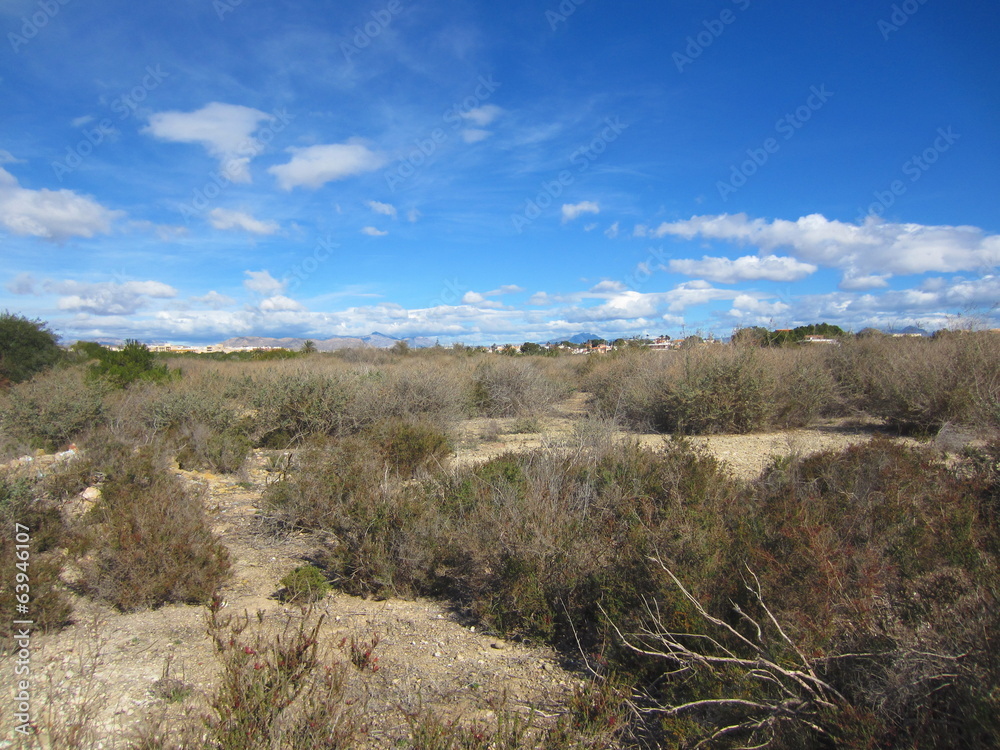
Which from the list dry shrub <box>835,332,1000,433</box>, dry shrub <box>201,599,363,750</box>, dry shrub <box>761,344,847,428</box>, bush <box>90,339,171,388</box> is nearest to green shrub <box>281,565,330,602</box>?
dry shrub <box>201,599,363,750</box>

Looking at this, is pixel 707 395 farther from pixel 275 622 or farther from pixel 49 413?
pixel 49 413

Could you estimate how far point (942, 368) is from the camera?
1067 centimetres

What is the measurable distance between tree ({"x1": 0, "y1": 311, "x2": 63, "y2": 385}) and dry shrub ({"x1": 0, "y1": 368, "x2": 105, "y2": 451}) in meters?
7.53

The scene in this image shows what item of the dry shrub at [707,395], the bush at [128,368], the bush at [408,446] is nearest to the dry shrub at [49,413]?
the bush at [128,368]

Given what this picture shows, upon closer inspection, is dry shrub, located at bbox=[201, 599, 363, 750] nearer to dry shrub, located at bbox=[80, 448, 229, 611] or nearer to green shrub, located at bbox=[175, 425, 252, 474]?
dry shrub, located at bbox=[80, 448, 229, 611]

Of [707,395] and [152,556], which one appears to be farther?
[707,395]

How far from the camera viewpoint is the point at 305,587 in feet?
16.3

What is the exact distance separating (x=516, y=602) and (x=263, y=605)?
237 centimetres

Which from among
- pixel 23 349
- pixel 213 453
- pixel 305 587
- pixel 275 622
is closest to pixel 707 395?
pixel 305 587

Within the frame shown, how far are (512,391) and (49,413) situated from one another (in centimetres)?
1082

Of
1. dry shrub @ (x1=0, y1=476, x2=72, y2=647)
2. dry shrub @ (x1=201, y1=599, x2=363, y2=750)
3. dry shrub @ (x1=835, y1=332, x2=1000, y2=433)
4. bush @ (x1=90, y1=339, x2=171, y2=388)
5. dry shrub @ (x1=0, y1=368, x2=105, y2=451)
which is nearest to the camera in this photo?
dry shrub @ (x1=201, y1=599, x2=363, y2=750)

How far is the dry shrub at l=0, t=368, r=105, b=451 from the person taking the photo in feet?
35.5

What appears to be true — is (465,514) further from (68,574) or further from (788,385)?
(788,385)

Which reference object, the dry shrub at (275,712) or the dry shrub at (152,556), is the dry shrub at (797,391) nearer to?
the dry shrub at (152,556)
